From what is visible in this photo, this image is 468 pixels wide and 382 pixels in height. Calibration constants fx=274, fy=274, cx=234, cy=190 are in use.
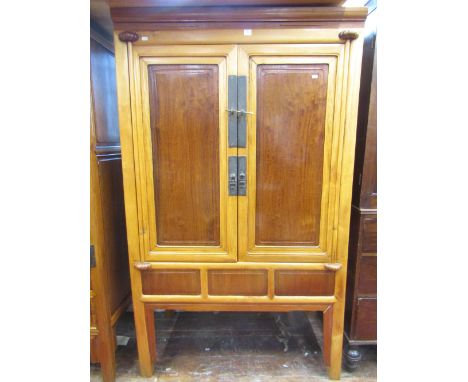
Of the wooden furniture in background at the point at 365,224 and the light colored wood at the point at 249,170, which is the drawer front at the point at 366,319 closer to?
the wooden furniture in background at the point at 365,224

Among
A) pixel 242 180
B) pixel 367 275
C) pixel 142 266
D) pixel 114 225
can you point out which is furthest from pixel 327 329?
pixel 114 225

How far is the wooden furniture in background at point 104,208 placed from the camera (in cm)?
131

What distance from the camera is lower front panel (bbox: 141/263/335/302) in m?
1.34

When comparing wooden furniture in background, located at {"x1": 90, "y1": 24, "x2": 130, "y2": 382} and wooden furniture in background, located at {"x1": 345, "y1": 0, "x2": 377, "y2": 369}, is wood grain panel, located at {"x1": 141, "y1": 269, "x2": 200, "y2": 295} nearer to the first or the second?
wooden furniture in background, located at {"x1": 90, "y1": 24, "x2": 130, "y2": 382}

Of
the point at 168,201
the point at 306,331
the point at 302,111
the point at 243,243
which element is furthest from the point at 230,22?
the point at 306,331

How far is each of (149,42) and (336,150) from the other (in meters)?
0.95

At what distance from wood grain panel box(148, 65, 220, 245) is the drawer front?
0.82 metres

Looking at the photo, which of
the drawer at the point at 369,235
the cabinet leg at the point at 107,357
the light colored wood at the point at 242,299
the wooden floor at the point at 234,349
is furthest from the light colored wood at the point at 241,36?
the wooden floor at the point at 234,349

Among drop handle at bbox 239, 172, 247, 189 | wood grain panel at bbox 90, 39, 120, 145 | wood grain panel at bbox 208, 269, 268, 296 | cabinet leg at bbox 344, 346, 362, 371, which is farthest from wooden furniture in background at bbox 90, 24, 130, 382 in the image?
cabinet leg at bbox 344, 346, 362, 371

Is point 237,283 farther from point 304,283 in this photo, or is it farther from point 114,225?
point 114,225

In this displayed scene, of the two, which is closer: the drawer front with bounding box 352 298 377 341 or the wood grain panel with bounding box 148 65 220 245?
the wood grain panel with bounding box 148 65 220 245

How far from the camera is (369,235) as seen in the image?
1356mm

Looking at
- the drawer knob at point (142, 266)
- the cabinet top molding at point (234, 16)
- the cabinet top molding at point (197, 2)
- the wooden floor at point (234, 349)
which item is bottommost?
the wooden floor at point (234, 349)
